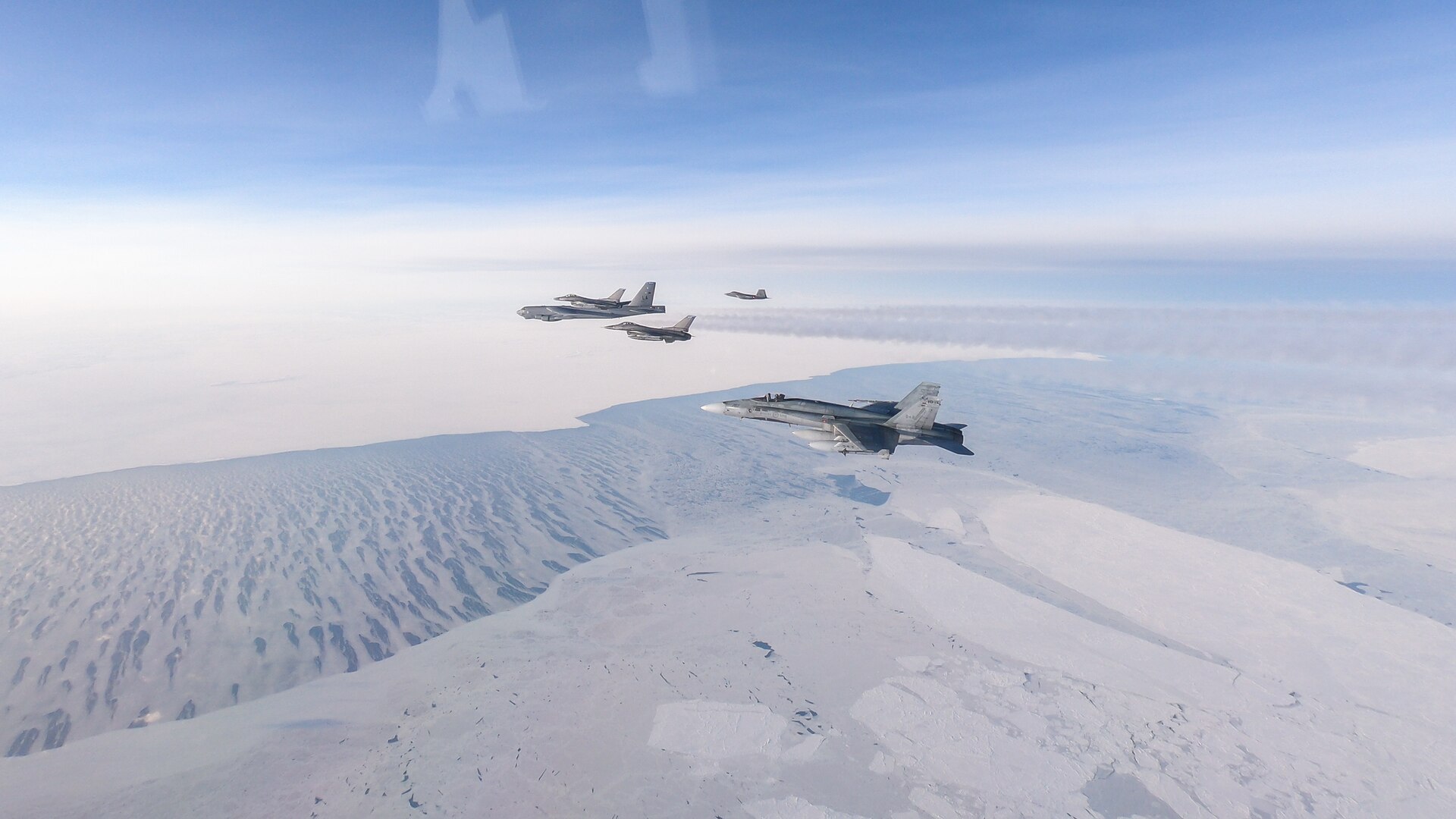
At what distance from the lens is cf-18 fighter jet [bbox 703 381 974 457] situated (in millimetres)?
39031

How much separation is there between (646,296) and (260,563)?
53654mm

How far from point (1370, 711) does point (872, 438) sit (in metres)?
46.7

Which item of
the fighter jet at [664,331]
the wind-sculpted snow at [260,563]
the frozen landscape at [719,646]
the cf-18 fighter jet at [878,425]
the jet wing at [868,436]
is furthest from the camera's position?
the fighter jet at [664,331]

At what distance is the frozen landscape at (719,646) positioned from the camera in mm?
36562

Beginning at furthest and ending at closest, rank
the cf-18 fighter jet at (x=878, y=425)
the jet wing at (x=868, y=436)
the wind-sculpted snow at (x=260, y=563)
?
the wind-sculpted snow at (x=260, y=563)
the jet wing at (x=868, y=436)
the cf-18 fighter jet at (x=878, y=425)

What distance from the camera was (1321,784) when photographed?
123 feet

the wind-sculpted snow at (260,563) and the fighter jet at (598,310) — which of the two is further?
the fighter jet at (598,310)

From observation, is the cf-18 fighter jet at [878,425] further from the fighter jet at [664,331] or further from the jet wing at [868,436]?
the fighter jet at [664,331]

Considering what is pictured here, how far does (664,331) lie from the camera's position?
179ft

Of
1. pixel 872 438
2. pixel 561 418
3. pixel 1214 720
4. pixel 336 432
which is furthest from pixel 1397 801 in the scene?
pixel 336 432

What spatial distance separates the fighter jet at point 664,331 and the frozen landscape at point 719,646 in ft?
89.7

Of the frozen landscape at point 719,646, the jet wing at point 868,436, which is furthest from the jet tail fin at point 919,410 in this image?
the frozen landscape at point 719,646

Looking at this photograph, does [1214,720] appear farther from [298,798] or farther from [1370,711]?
[298,798]

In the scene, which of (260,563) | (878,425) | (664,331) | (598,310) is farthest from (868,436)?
(260,563)
